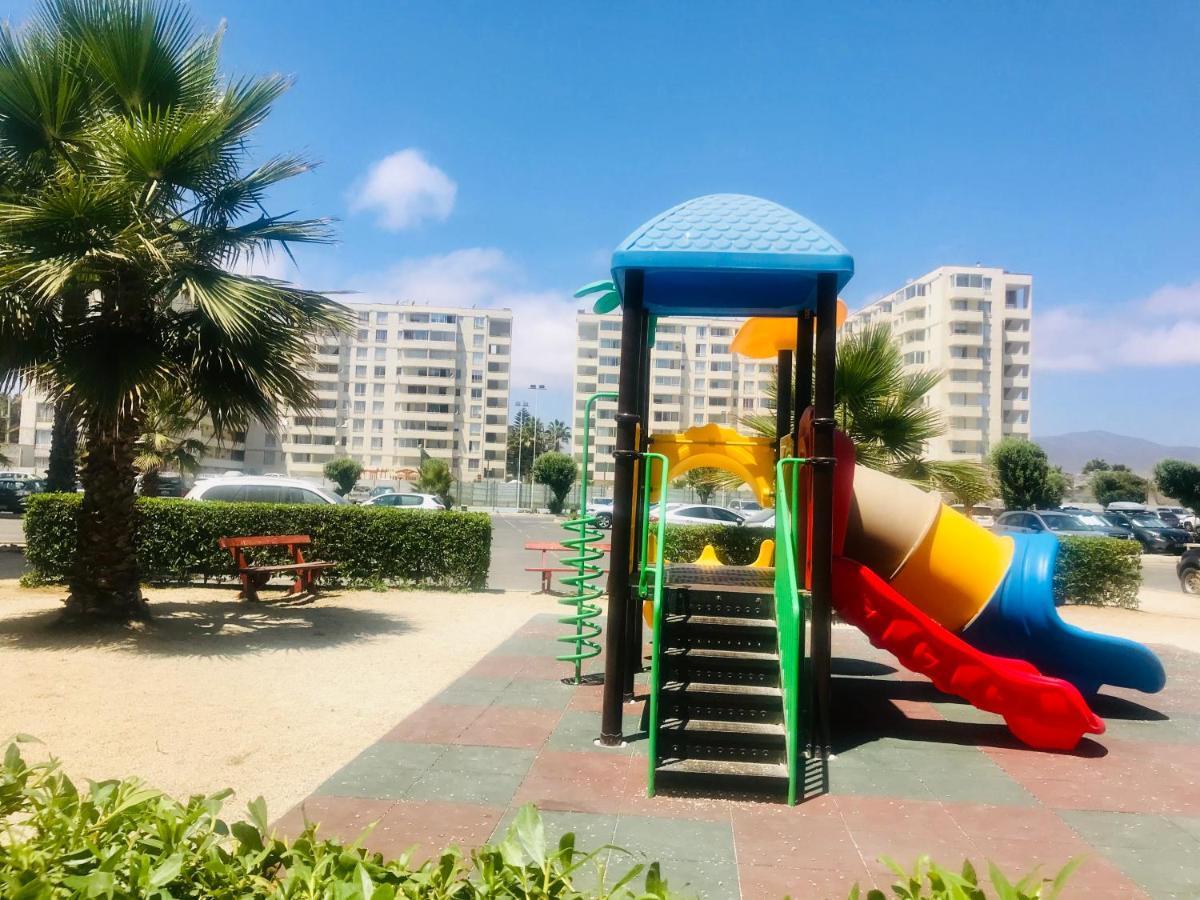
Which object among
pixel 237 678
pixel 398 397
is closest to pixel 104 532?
pixel 237 678

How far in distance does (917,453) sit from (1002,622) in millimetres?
5850

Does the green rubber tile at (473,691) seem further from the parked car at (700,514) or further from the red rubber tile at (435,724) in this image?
the parked car at (700,514)

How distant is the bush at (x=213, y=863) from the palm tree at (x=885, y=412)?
9787 millimetres

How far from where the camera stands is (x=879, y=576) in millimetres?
6180

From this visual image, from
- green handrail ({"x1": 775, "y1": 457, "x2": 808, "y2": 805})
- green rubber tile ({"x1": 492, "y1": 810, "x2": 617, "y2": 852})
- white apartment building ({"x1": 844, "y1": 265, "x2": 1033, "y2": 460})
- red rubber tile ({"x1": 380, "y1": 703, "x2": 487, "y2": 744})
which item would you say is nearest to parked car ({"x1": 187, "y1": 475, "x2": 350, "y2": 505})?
red rubber tile ({"x1": 380, "y1": 703, "x2": 487, "y2": 744})

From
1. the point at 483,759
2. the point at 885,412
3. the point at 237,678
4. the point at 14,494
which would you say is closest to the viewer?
the point at 483,759

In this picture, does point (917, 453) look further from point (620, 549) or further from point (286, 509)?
point (286, 509)

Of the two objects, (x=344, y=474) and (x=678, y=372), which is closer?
(x=344, y=474)

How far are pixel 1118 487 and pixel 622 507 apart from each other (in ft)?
244

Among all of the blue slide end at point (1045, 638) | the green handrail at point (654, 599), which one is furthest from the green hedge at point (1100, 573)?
the green handrail at point (654, 599)

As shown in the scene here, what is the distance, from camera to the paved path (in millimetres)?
3873

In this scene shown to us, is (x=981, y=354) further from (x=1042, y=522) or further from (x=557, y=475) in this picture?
(x=1042, y=522)

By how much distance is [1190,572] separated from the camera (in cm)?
1786

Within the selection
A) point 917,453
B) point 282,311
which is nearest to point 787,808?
point 282,311
